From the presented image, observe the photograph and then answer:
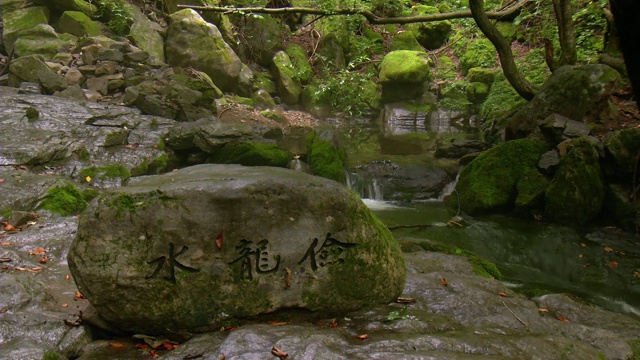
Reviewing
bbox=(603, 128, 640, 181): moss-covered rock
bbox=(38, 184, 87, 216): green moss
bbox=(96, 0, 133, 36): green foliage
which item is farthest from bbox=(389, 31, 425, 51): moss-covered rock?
bbox=(38, 184, 87, 216): green moss

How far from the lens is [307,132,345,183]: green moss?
31.2ft

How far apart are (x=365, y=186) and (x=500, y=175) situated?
9.34 feet

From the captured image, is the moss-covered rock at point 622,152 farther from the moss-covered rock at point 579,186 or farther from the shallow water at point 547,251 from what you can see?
the shallow water at point 547,251

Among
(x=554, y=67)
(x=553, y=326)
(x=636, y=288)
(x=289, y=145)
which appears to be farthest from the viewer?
(x=289, y=145)

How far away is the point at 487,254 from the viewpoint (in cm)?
703

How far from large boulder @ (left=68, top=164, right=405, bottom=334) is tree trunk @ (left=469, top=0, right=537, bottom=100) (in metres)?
6.63

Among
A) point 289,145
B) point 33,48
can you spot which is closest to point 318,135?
point 289,145

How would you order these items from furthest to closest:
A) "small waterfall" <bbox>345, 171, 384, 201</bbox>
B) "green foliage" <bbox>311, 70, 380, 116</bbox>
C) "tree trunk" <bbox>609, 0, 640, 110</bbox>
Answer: "green foliage" <bbox>311, 70, 380, 116</bbox> → "small waterfall" <bbox>345, 171, 384, 201</bbox> → "tree trunk" <bbox>609, 0, 640, 110</bbox>

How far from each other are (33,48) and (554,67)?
1294cm

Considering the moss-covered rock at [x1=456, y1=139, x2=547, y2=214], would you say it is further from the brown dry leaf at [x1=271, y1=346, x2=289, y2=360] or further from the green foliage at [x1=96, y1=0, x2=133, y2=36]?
the green foliage at [x1=96, y1=0, x2=133, y2=36]

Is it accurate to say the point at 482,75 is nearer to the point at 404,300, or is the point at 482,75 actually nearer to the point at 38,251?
the point at 404,300

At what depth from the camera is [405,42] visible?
65.2ft

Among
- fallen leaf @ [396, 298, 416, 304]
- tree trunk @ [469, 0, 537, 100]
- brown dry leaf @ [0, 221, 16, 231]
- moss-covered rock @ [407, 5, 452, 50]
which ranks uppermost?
moss-covered rock @ [407, 5, 452, 50]

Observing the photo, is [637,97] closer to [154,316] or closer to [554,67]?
[154,316]
